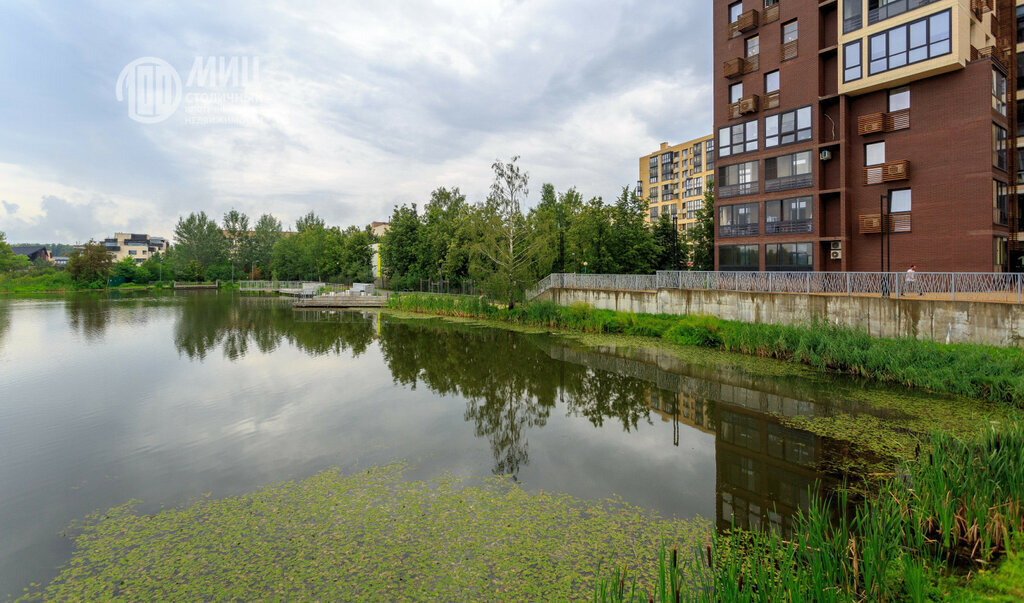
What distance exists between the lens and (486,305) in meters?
36.1

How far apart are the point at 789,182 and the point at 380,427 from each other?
2721 cm

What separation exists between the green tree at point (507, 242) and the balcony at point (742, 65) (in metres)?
14.5

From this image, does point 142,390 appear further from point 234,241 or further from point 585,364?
point 234,241

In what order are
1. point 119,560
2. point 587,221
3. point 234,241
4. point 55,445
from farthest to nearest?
point 234,241, point 587,221, point 55,445, point 119,560

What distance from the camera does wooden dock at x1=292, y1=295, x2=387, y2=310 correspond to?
4969cm

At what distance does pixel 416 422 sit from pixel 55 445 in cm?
731

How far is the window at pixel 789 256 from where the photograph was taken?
89.9ft

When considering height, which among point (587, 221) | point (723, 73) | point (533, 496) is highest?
point (723, 73)

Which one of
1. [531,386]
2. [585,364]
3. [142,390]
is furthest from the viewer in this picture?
[585,364]

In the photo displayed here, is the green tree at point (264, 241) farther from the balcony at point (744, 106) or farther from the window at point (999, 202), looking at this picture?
the window at point (999, 202)

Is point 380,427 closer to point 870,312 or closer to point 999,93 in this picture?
point 870,312

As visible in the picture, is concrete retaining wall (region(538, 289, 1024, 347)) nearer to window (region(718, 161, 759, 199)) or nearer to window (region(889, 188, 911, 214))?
window (region(718, 161, 759, 199))

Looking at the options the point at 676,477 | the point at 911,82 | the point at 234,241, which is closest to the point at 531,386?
the point at 676,477

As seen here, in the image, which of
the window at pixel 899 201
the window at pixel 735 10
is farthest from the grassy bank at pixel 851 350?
the window at pixel 735 10
